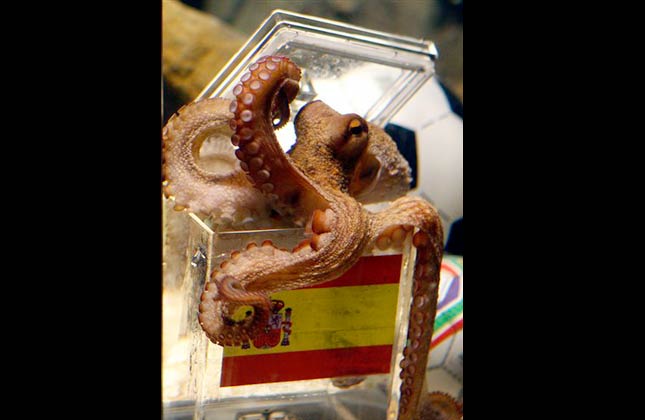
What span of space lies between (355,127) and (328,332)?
365 mm

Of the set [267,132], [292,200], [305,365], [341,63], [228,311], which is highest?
[341,63]

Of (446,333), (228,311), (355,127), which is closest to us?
(228,311)

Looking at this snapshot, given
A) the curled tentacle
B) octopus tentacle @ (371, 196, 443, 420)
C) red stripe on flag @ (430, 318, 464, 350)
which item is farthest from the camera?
red stripe on flag @ (430, 318, 464, 350)

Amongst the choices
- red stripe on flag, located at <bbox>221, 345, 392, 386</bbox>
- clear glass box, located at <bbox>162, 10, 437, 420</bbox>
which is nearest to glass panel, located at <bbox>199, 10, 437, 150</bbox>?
clear glass box, located at <bbox>162, 10, 437, 420</bbox>

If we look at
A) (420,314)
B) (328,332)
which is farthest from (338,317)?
(420,314)

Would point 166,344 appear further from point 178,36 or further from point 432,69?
point 432,69

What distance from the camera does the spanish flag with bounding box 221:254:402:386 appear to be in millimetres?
1143

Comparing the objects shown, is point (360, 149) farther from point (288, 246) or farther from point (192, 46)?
point (192, 46)

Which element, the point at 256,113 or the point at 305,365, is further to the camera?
the point at 305,365

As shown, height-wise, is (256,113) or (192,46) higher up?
(192,46)

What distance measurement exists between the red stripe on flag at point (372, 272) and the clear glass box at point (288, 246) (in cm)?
2

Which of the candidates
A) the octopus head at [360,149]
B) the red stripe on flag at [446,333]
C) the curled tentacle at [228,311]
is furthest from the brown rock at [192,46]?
the red stripe on flag at [446,333]

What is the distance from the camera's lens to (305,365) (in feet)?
3.88

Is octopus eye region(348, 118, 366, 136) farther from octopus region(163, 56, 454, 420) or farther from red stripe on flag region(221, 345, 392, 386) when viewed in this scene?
red stripe on flag region(221, 345, 392, 386)
